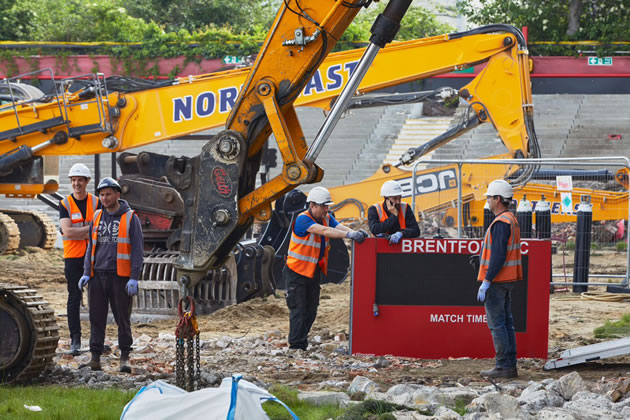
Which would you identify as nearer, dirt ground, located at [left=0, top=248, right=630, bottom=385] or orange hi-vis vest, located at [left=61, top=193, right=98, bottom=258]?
dirt ground, located at [left=0, top=248, right=630, bottom=385]

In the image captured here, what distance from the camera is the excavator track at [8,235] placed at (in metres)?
18.9

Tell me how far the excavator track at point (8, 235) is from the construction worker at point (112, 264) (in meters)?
11.0

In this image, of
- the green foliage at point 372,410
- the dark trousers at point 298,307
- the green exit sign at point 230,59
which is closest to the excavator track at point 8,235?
the dark trousers at point 298,307

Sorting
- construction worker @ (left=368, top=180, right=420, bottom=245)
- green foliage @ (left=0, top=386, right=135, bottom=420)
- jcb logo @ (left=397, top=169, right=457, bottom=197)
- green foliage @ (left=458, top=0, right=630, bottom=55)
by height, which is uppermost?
green foliage @ (left=458, top=0, right=630, bottom=55)

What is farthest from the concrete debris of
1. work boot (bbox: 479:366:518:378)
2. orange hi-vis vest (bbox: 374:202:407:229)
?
orange hi-vis vest (bbox: 374:202:407:229)

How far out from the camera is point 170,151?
30.4 metres

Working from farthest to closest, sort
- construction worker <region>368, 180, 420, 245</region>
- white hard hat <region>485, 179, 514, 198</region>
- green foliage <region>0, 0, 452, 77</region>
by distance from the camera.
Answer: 1. green foliage <region>0, 0, 452, 77</region>
2. construction worker <region>368, 180, 420, 245</region>
3. white hard hat <region>485, 179, 514, 198</region>

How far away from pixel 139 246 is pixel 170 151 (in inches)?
869

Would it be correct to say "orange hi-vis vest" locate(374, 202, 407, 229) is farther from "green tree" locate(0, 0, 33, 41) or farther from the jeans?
"green tree" locate(0, 0, 33, 41)

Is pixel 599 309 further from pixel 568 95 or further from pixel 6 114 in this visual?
pixel 568 95

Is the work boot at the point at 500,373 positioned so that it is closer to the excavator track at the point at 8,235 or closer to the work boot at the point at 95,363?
the work boot at the point at 95,363

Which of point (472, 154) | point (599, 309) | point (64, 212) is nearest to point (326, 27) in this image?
point (64, 212)

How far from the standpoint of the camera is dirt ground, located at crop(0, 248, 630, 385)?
328 inches

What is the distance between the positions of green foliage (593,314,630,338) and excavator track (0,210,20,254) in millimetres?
12305
